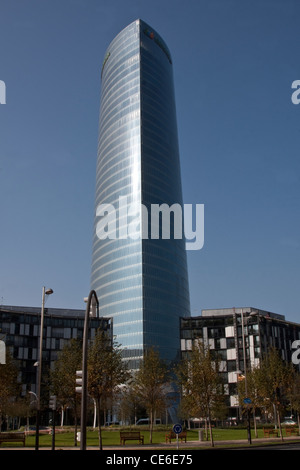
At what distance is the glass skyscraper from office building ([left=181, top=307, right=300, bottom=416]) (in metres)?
25.8

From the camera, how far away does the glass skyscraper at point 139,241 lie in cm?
16638

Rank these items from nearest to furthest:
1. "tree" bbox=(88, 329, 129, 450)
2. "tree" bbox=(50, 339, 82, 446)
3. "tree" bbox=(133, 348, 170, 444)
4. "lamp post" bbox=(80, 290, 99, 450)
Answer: "lamp post" bbox=(80, 290, 99, 450)
"tree" bbox=(88, 329, 129, 450)
"tree" bbox=(50, 339, 82, 446)
"tree" bbox=(133, 348, 170, 444)

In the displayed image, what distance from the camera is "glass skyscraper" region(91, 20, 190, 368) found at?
546 feet

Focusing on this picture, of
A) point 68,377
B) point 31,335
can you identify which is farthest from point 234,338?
point 68,377

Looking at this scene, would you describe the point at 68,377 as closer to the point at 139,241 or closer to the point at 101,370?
the point at 101,370

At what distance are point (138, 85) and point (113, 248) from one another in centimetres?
6505

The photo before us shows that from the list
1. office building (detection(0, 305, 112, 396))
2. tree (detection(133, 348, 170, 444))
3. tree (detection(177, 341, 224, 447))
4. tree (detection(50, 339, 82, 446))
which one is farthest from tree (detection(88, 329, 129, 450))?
office building (detection(0, 305, 112, 396))

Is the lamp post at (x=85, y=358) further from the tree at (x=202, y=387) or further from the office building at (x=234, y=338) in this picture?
the office building at (x=234, y=338)

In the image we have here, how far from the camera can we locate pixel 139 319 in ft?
538

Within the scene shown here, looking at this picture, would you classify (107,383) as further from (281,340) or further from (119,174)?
(119,174)

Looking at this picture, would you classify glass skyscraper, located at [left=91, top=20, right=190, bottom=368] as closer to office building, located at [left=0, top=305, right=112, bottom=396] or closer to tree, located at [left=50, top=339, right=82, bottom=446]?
office building, located at [left=0, top=305, right=112, bottom=396]

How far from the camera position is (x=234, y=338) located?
137625mm
